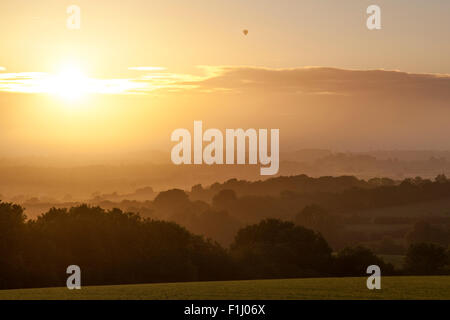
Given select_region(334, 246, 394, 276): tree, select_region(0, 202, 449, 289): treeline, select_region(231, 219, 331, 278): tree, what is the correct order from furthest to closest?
select_region(334, 246, 394, 276): tree
select_region(231, 219, 331, 278): tree
select_region(0, 202, 449, 289): treeline

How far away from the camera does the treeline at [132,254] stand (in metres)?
61.2

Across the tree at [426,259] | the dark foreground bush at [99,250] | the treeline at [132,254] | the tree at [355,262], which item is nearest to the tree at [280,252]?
the treeline at [132,254]

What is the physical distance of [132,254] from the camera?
222ft

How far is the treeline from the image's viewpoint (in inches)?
2410

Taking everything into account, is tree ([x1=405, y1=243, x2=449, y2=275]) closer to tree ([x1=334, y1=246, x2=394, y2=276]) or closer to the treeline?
the treeline

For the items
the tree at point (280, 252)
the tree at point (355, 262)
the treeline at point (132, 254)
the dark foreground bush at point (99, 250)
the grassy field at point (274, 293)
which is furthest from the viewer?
the tree at point (355, 262)

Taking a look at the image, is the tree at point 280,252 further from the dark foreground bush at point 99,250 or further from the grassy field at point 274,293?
the grassy field at point 274,293

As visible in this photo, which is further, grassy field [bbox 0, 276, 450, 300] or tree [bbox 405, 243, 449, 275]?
tree [bbox 405, 243, 449, 275]

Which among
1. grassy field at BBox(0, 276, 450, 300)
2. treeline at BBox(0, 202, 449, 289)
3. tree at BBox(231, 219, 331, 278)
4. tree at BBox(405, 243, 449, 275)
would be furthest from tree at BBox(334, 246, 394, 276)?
grassy field at BBox(0, 276, 450, 300)

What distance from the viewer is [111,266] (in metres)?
64.9
